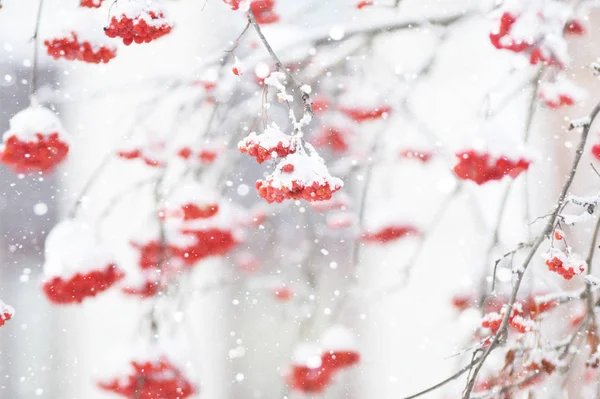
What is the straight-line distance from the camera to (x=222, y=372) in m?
3.07

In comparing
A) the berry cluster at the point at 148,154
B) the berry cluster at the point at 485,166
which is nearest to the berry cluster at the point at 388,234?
the berry cluster at the point at 148,154

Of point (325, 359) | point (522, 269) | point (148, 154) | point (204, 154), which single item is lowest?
Answer: point (522, 269)

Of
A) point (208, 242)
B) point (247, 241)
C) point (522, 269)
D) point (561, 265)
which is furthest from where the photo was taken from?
point (247, 241)

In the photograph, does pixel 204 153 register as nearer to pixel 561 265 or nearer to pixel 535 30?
pixel 535 30

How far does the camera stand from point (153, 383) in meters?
1.04

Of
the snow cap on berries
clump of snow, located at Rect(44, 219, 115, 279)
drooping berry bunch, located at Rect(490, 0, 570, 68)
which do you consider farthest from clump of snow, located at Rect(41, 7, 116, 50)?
drooping berry bunch, located at Rect(490, 0, 570, 68)

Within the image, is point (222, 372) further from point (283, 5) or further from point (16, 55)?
point (283, 5)

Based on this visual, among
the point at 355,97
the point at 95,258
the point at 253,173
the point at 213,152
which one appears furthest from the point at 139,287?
the point at 253,173

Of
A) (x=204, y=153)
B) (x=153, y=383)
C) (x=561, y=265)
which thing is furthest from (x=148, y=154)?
(x=561, y=265)

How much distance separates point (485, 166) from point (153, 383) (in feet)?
2.27

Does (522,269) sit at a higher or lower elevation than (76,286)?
lower

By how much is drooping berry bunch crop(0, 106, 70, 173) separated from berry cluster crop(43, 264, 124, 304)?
7.3 inches

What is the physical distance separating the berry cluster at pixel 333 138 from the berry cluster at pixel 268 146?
2.88ft

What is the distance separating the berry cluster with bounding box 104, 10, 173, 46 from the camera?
2.14 feet
